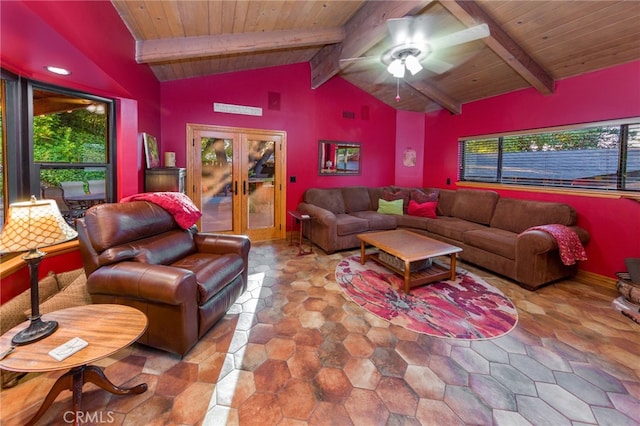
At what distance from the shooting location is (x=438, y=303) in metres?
2.76

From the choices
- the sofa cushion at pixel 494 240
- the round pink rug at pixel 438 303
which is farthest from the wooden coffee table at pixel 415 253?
the sofa cushion at pixel 494 240

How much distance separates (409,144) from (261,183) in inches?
127

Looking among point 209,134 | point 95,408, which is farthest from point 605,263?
point 209,134

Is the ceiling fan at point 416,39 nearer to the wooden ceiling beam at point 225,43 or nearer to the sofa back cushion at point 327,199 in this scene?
the wooden ceiling beam at point 225,43

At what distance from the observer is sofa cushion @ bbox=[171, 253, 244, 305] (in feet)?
6.74

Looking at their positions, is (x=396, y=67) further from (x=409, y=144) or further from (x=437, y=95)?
(x=409, y=144)

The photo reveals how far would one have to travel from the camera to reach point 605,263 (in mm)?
3242

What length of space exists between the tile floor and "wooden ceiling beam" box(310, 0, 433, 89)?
2923mm

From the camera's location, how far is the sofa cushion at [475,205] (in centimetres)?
426

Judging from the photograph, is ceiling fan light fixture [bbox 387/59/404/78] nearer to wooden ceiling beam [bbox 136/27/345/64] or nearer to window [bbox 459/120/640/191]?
wooden ceiling beam [bbox 136/27/345/64]

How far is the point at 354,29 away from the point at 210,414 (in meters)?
4.01

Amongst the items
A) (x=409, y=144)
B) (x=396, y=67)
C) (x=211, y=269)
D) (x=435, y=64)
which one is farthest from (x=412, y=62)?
(x=409, y=144)

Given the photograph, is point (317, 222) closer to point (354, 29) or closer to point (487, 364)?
point (354, 29)

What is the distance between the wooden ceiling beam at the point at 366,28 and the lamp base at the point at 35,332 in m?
3.48
